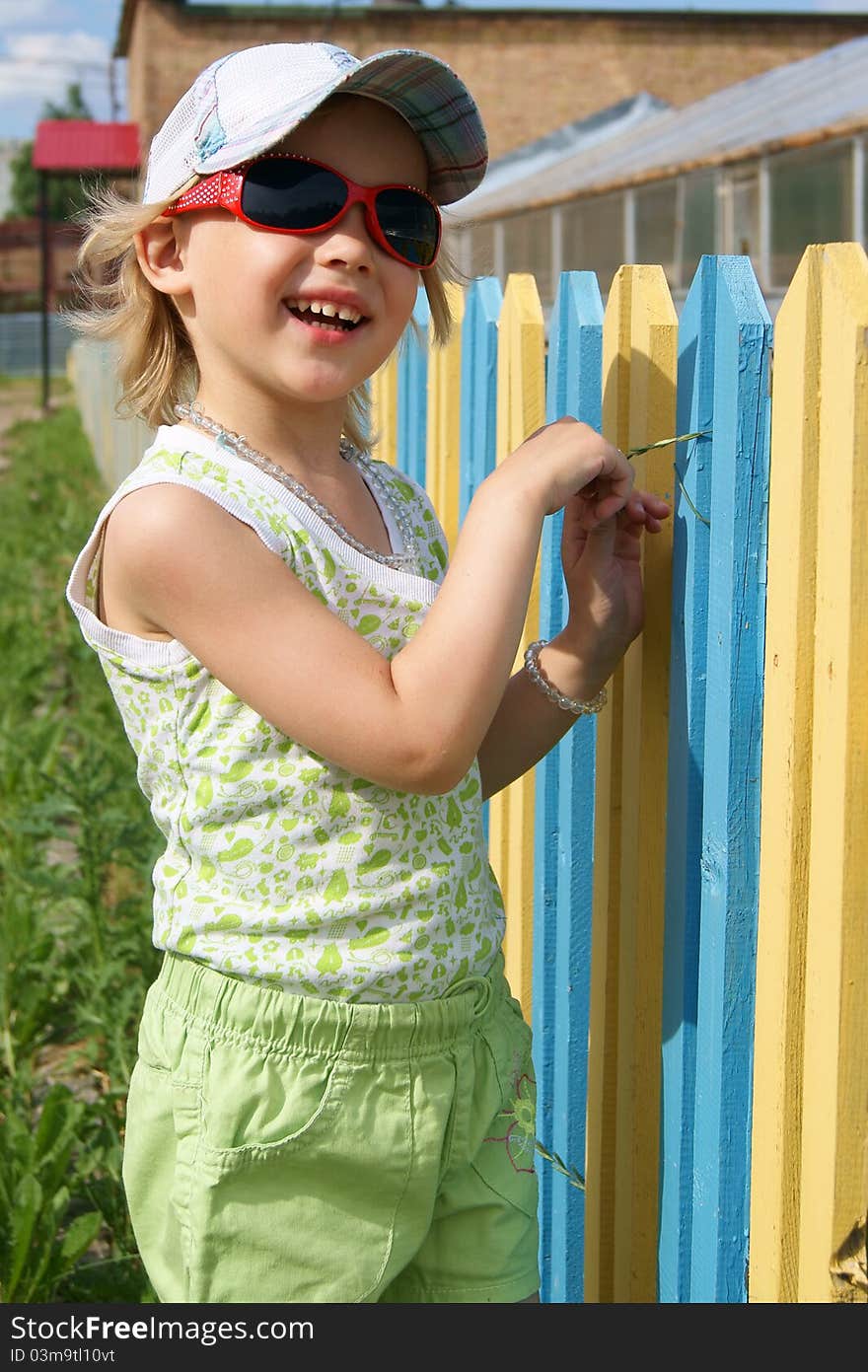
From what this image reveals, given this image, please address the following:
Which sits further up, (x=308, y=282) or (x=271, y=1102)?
(x=308, y=282)

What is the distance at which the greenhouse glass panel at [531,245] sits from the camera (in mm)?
16859

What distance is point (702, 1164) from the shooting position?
1.73 m

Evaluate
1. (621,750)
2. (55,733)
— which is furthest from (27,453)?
(621,750)

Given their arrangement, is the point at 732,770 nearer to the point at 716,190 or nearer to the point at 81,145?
the point at 716,190

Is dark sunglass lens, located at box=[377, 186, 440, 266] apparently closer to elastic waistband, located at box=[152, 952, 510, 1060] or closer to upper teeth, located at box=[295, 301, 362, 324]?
upper teeth, located at box=[295, 301, 362, 324]

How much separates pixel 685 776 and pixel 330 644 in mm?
506

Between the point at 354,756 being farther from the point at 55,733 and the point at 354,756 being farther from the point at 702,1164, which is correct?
the point at 55,733

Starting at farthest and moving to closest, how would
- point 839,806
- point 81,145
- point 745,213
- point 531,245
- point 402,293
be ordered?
point 81,145 < point 531,245 < point 745,213 < point 402,293 < point 839,806

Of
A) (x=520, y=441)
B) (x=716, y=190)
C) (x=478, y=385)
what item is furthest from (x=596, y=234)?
(x=520, y=441)

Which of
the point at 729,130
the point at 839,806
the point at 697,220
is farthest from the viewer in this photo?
the point at 729,130

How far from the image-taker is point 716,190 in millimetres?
12289

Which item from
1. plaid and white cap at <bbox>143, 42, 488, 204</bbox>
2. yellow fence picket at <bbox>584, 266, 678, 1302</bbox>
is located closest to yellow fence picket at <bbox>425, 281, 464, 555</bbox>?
yellow fence picket at <bbox>584, 266, 678, 1302</bbox>

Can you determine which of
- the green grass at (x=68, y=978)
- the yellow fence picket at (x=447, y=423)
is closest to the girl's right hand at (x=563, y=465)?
the yellow fence picket at (x=447, y=423)

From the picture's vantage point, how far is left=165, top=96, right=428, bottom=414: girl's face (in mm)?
1519
